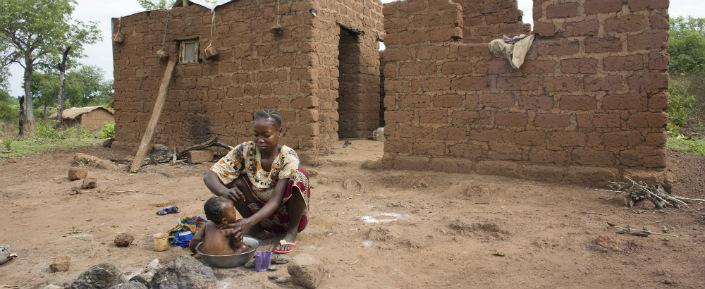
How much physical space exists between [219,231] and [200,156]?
5.41 metres

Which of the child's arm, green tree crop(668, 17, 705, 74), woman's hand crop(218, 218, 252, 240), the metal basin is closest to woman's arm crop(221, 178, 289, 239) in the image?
woman's hand crop(218, 218, 252, 240)

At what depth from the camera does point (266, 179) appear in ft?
11.5

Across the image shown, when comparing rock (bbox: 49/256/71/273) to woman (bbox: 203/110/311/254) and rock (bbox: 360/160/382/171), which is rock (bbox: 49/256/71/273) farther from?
rock (bbox: 360/160/382/171)

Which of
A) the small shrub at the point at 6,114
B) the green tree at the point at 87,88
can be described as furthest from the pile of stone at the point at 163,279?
the green tree at the point at 87,88

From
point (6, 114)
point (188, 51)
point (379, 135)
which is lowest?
point (379, 135)

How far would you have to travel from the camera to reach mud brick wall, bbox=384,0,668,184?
508 cm

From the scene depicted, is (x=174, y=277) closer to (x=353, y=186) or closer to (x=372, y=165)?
(x=353, y=186)

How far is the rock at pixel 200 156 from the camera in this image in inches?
318

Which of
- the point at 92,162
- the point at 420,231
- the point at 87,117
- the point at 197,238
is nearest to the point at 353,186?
the point at 420,231

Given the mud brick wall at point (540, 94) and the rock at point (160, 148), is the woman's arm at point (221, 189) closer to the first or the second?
the mud brick wall at point (540, 94)

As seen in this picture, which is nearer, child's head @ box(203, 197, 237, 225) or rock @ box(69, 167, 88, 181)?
child's head @ box(203, 197, 237, 225)

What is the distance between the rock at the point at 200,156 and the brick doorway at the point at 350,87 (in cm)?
281

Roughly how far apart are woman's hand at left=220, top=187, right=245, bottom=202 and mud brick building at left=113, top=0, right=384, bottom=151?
3.92 m

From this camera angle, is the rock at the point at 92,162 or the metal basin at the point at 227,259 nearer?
the metal basin at the point at 227,259
